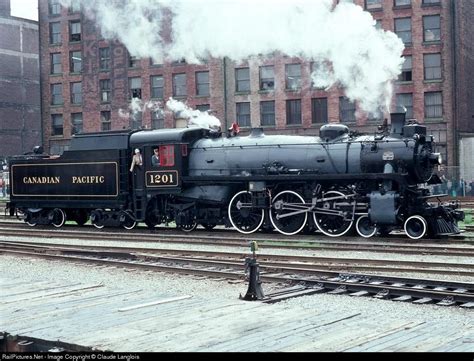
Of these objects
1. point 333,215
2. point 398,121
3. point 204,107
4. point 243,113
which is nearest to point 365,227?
point 333,215

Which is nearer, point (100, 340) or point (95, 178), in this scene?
point (100, 340)

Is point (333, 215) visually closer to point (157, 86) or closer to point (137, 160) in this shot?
point (137, 160)

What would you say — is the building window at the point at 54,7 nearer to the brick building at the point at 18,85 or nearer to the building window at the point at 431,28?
the brick building at the point at 18,85

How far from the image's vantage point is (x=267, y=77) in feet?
147

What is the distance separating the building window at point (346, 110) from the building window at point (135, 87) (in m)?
15.1

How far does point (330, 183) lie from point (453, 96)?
81.9 ft

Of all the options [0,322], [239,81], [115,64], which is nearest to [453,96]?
[239,81]

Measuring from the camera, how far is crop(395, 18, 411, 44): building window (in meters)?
41.5

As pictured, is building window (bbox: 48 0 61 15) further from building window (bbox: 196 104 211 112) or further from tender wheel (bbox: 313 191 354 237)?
tender wheel (bbox: 313 191 354 237)

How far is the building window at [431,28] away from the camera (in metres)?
40.9

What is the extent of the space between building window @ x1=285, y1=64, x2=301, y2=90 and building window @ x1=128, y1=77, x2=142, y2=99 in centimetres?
1148

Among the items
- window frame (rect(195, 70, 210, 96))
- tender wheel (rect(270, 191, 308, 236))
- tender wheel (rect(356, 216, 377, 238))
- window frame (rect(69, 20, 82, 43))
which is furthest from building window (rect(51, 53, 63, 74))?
tender wheel (rect(356, 216, 377, 238))
